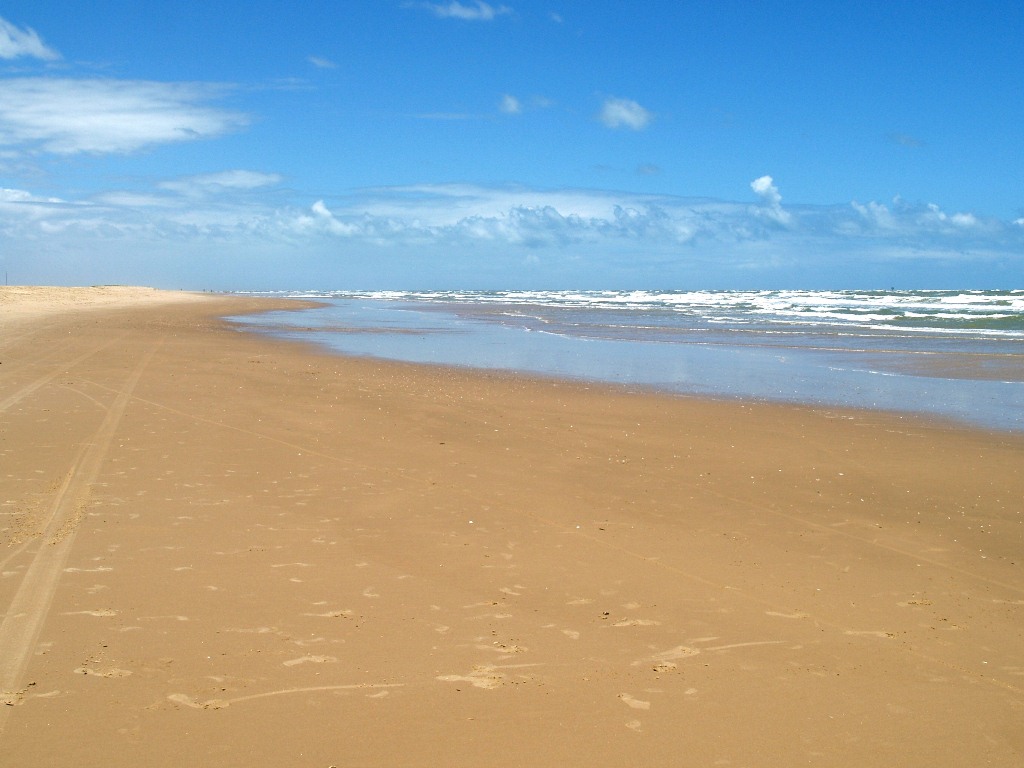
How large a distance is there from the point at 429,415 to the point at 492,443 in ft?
7.23

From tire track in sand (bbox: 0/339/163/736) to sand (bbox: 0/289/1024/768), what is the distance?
0.10 feet

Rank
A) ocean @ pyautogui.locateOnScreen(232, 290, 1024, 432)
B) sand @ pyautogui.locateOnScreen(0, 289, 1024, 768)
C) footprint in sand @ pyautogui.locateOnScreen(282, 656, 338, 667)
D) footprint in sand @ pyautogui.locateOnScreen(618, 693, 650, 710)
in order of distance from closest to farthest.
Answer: sand @ pyautogui.locateOnScreen(0, 289, 1024, 768)
footprint in sand @ pyautogui.locateOnScreen(618, 693, 650, 710)
footprint in sand @ pyautogui.locateOnScreen(282, 656, 338, 667)
ocean @ pyautogui.locateOnScreen(232, 290, 1024, 432)

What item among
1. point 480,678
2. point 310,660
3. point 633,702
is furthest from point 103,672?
point 633,702

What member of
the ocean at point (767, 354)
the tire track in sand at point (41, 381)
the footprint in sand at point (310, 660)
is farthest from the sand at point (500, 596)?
the ocean at point (767, 354)

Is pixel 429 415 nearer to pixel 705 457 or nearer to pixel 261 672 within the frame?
pixel 705 457

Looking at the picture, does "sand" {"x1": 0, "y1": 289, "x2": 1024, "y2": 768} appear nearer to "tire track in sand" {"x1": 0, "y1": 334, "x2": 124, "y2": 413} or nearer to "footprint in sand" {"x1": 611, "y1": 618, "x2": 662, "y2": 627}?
"footprint in sand" {"x1": 611, "y1": 618, "x2": 662, "y2": 627}

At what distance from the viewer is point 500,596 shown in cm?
554

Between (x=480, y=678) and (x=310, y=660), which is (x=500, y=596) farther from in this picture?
(x=310, y=660)

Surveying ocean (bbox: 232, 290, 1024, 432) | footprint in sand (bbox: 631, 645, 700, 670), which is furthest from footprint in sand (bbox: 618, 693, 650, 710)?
ocean (bbox: 232, 290, 1024, 432)

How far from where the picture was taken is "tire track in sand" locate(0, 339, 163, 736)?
423cm

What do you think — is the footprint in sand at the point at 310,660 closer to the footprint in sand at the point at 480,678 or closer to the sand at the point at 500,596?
the sand at the point at 500,596

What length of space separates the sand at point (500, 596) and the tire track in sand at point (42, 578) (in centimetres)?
3

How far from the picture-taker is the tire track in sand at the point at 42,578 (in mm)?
4234

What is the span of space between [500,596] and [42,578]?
309 cm
